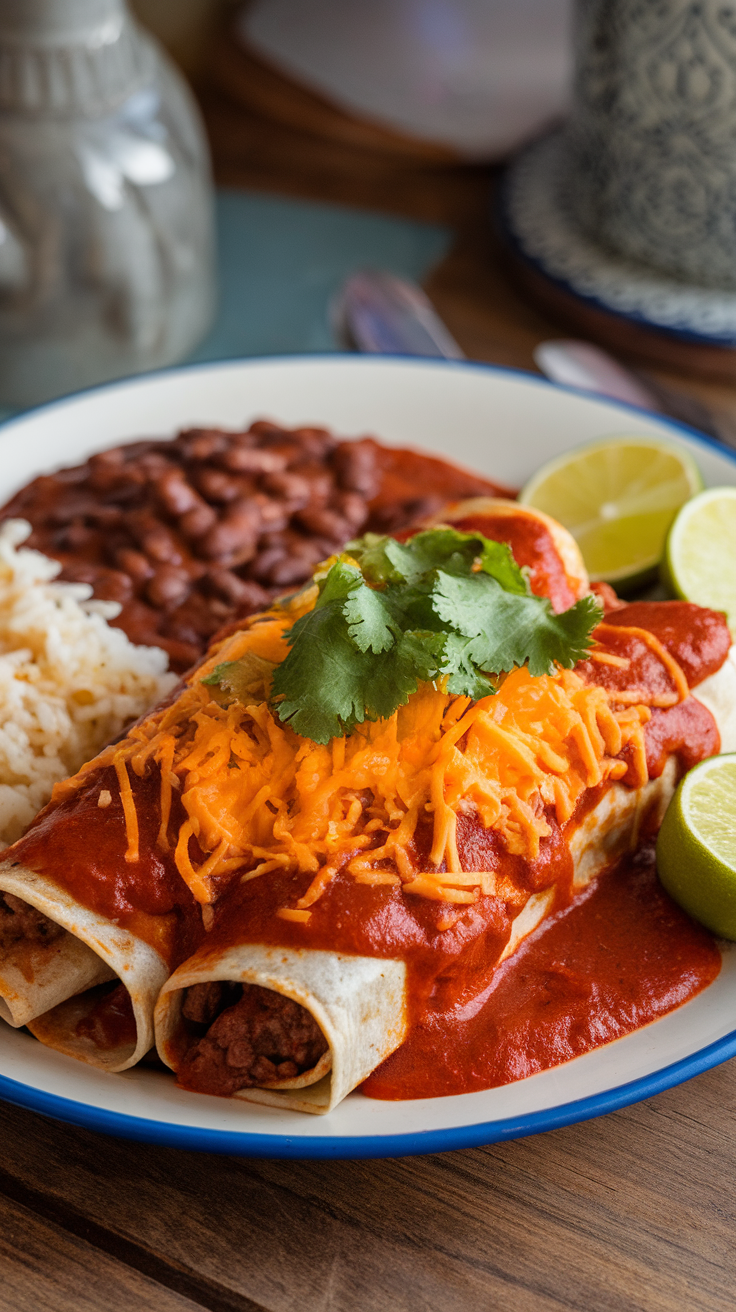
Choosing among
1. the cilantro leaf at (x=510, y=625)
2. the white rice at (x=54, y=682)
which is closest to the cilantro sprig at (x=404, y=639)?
the cilantro leaf at (x=510, y=625)

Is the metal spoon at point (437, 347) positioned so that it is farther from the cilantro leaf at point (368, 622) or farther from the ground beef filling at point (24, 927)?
the ground beef filling at point (24, 927)

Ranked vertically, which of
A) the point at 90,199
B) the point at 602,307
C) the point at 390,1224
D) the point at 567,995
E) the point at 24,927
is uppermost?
the point at 90,199

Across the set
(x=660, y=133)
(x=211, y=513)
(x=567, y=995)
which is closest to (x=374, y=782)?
(x=567, y=995)

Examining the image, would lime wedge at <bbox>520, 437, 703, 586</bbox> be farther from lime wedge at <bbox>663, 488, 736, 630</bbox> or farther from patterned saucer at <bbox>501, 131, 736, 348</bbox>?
patterned saucer at <bbox>501, 131, 736, 348</bbox>

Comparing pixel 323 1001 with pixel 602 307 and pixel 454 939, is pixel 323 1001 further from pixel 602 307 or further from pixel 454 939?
pixel 602 307

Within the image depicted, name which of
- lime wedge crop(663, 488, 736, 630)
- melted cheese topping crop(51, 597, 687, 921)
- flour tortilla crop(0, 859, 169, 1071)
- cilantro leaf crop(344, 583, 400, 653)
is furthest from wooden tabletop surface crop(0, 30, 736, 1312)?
lime wedge crop(663, 488, 736, 630)

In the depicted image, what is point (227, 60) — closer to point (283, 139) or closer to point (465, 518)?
point (283, 139)
